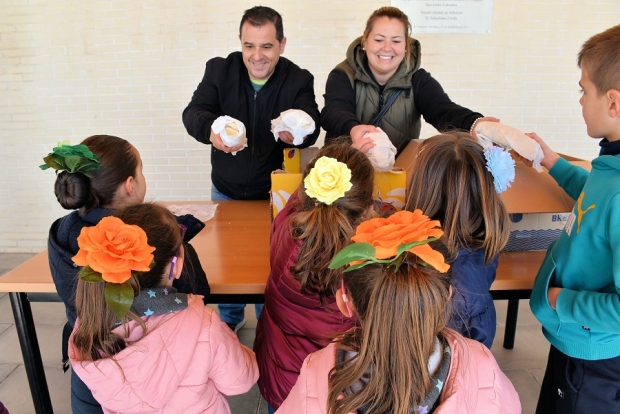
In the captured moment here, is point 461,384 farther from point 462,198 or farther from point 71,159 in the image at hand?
point 71,159

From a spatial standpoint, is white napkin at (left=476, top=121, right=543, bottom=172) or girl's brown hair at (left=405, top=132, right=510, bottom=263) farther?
white napkin at (left=476, top=121, right=543, bottom=172)

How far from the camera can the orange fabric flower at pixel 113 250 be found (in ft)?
3.36

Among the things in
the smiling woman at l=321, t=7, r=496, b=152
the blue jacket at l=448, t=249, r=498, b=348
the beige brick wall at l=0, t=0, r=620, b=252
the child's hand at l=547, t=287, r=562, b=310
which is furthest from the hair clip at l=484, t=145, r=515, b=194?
the beige brick wall at l=0, t=0, r=620, b=252

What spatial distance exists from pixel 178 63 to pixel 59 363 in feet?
7.64

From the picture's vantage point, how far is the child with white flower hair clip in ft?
4.33

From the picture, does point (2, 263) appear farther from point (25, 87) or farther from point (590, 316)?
point (590, 316)

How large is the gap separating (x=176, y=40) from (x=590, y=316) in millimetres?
3409

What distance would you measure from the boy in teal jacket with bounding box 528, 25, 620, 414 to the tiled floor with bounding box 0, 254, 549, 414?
96cm

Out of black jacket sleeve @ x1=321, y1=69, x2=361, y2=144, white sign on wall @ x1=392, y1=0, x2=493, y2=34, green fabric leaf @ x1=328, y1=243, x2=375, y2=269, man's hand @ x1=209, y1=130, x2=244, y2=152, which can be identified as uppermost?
white sign on wall @ x1=392, y1=0, x2=493, y2=34

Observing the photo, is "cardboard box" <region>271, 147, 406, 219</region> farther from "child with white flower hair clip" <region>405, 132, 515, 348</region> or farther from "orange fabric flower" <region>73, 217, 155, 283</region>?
"orange fabric flower" <region>73, 217, 155, 283</region>

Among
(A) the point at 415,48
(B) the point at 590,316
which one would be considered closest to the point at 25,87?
(A) the point at 415,48

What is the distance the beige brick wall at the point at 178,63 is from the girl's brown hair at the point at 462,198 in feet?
8.35

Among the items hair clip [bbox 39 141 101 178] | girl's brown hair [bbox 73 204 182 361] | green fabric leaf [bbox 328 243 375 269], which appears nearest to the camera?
green fabric leaf [bbox 328 243 375 269]

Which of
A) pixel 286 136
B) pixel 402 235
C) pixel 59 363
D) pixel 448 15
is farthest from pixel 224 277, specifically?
pixel 448 15
